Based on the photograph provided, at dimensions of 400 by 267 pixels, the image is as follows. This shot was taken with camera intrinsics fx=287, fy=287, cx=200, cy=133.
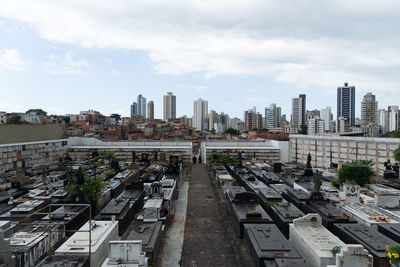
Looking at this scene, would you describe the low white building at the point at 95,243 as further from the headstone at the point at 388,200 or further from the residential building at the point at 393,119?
the residential building at the point at 393,119

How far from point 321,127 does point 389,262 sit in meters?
178

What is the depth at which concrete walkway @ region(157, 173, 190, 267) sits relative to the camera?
1633cm

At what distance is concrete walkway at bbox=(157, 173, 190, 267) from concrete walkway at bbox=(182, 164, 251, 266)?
0.36 meters

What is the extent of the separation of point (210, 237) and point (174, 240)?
2.50m

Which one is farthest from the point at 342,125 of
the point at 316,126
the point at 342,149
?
the point at 342,149

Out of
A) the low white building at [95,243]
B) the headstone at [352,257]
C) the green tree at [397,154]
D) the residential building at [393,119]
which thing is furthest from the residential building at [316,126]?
the headstone at [352,257]

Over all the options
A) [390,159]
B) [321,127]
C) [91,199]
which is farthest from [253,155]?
[321,127]

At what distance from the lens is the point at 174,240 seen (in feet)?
62.7

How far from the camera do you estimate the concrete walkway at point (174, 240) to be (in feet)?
53.6

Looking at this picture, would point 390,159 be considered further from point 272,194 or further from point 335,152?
point 272,194

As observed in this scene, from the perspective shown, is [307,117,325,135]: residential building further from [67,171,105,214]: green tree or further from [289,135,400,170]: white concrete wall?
[67,171,105,214]: green tree

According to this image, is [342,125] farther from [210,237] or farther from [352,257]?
[352,257]

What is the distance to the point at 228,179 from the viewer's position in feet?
108

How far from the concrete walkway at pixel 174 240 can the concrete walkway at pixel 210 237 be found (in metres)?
0.36
